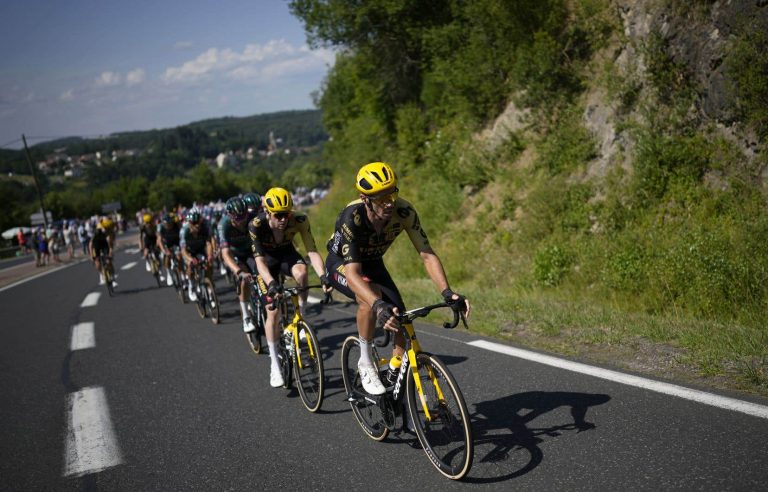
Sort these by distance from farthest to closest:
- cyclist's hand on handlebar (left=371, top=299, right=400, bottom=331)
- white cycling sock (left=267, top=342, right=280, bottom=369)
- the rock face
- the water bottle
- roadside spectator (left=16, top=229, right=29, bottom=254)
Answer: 1. roadside spectator (left=16, top=229, right=29, bottom=254)
2. the rock face
3. white cycling sock (left=267, top=342, right=280, bottom=369)
4. the water bottle
5. cyclist's hand on handlebar (left=371, top=299, right=400, bottom=331)

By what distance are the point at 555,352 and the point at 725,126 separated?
6222mm

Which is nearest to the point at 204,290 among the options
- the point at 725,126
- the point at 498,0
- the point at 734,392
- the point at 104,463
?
the point at 104,463

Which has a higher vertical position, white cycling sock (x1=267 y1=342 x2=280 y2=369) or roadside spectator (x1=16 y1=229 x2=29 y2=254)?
white cycling sock (x1=267 y1=342 x2=280 y2=369)

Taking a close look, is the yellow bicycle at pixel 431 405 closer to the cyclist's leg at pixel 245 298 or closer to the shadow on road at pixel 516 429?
the shadow on road at pixel 516 429

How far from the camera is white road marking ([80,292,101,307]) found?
14867 millimetres

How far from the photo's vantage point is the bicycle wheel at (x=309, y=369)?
213 inches

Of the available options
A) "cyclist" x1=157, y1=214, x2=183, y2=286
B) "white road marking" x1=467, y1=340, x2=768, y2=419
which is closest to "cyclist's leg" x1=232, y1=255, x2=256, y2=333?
"white road marking" x1=467, y1=340, x2=768, y2=419

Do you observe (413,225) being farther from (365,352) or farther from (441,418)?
(441,418)

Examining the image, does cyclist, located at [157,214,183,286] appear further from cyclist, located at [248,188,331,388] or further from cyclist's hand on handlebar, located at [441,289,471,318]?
cyclist's hand on handlebar, located at [441,289,471,318]

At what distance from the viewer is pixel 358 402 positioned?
4859 millimetres

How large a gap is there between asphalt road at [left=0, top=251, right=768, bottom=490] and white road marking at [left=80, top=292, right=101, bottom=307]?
23.1 feet

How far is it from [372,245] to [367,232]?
0.58 ft

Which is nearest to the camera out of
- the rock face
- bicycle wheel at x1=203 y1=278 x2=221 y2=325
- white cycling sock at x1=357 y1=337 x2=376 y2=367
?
white cycling sock at x1=357 y1=337 x2=376 y2=367

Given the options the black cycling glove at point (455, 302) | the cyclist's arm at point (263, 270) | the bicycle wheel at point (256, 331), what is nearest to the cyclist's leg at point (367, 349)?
the black cycling glove at point (455, 302)
